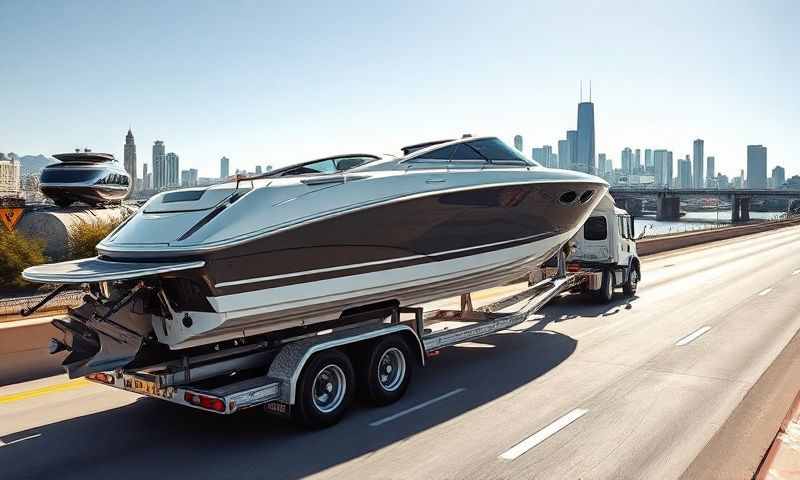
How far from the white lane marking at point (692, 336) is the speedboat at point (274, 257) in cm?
443

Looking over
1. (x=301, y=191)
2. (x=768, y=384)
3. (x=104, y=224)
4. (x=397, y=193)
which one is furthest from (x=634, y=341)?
(x=104, y=224)

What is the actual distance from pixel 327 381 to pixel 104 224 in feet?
136

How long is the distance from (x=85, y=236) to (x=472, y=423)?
3940 centimetres

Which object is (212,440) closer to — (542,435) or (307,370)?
(307,370)

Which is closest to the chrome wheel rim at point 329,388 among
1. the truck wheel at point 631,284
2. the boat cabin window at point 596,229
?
the boat cabin window at point 596,229

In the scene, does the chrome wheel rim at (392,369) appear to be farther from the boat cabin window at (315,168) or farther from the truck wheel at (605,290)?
the truck wheel at (605,290)

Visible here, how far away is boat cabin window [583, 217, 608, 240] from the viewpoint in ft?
51.8

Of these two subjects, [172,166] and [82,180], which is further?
[172,166]

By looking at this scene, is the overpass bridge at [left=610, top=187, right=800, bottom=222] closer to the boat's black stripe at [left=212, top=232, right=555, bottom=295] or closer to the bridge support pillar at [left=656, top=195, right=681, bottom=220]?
the bridge support pillar at [left=656, top=195, right=681, bottom=220]

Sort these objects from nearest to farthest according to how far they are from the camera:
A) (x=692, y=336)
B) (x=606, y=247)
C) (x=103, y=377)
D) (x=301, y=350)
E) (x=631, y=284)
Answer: (x=301, y=350) → (x=103, y=377) → (x=692, y=336) → (x=606, y=247) → (x=631, y=284)

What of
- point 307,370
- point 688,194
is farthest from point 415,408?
point 688,194

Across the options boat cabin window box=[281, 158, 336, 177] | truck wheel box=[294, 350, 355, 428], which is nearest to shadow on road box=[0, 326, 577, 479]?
truck wheel box=[294, 350, 355, 428]

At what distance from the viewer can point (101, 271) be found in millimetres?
6141

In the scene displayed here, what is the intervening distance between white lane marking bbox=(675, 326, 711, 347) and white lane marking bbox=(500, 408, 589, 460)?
442cm
